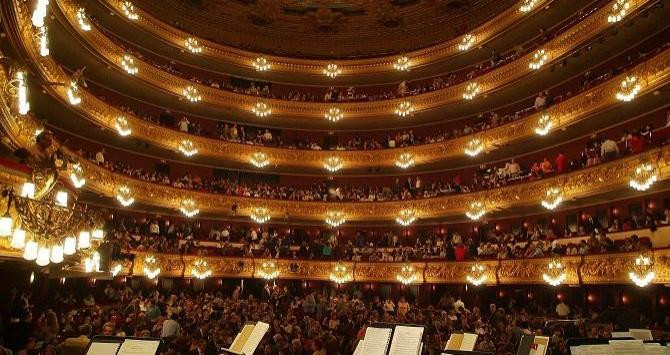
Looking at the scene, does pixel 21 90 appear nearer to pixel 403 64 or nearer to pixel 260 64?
pixel 260 64

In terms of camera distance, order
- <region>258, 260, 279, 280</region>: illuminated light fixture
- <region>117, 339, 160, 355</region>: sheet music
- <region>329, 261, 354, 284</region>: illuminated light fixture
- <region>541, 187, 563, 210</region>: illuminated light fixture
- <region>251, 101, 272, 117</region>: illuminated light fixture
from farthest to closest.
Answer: <region>251, 101, 272, 117</region>: illuminated light fixture
<region>329, 261, 354, 284</region>: illuminated light fixture
<region>258, 260, 279, 280</region>: illuminated light fixture
<region>541, 187, 563, 210</region>: illuminated light fixture
<region>117, 339, 160, 355</region>: sheet music

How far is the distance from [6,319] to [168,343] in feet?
15.7

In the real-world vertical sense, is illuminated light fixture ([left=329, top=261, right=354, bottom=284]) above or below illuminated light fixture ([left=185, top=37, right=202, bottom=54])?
below

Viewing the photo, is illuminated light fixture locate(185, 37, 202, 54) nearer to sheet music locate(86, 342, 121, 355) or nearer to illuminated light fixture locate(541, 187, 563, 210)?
illuminated light fixture locate(541, 187, 563, 210)

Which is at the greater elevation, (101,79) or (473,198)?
(101,79)

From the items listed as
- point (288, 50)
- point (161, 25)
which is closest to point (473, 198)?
point (288, 50)

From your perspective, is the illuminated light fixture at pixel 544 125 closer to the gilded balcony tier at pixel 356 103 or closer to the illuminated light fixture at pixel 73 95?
the gilded balcony tier at pixel 356 103

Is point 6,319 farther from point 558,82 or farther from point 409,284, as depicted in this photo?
point 558,82

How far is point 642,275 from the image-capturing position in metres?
16.6

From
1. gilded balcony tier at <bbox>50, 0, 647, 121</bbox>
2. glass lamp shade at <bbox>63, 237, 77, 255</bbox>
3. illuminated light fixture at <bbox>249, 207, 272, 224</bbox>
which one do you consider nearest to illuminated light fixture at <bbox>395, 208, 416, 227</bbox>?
gilded balcony tier at <bbox>50, 0, 647, 121</bbox>

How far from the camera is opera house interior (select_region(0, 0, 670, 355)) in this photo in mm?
13883

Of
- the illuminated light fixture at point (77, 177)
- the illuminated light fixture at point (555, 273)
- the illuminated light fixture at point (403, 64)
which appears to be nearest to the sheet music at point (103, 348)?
the illuminated light fixture at point (77, 177)

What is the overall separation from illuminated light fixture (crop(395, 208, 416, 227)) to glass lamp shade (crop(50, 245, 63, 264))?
855 inches

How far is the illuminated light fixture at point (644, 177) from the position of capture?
674 inches
